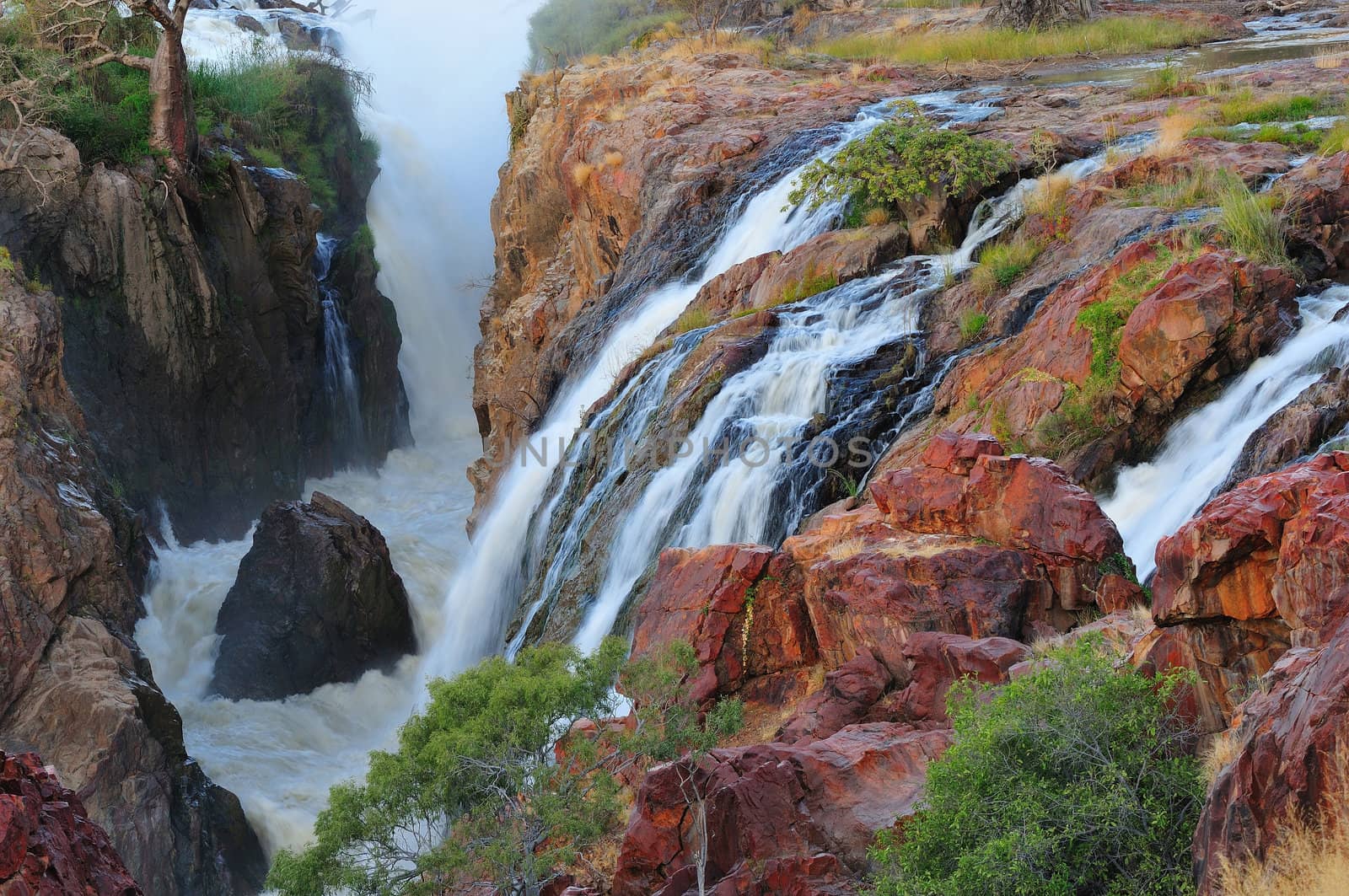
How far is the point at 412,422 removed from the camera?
38.9 meters

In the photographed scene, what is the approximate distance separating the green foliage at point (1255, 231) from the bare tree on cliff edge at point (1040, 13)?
19.8 m

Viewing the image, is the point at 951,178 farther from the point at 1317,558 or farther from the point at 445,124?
the point at 445,124

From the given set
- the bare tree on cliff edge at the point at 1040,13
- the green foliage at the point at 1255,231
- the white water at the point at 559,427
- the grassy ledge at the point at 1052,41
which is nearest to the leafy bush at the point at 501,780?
the green foliage at the point at 1255,231

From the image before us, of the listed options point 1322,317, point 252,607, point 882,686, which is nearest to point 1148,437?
point 1322,317

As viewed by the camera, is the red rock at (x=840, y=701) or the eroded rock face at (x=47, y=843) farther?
the red rock at (x=840, y=701)

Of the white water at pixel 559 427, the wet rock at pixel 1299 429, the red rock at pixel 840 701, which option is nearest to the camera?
the red rock at pixel 840 701

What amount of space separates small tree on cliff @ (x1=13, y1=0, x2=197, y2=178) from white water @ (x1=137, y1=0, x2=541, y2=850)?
955cm

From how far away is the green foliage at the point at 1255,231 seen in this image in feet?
37.3

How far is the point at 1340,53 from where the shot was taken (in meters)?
20.2

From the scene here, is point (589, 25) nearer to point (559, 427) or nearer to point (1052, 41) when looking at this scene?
point (1052, 41)

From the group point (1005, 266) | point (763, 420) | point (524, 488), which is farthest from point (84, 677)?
point (1005, 266)

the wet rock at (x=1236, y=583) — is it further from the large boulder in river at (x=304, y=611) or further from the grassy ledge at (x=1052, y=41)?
the grassy ledge at (x=1052, y=41)

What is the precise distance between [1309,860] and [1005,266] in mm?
10363

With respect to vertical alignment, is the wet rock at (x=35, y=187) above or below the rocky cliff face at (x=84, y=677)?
above
